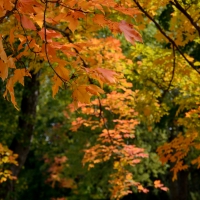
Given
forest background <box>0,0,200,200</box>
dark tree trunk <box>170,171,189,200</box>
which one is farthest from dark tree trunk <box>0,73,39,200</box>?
dark tree trunk <box>170,171,189,200</box>

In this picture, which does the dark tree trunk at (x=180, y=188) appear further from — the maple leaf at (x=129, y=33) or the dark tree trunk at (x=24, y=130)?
the maple leaf at (x=129, y=33)

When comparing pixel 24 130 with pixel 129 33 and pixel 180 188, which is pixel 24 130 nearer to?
pixel 180 188

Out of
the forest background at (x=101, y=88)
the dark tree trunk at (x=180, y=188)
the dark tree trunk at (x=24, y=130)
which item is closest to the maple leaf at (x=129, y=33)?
the forest background at (x=101, y=88)

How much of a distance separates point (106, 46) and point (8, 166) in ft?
14.2

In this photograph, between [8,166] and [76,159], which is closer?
[8,166]

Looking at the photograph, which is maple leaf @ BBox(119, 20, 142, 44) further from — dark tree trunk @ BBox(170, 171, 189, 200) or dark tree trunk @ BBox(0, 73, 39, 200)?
dark tree trunk @ BBox(170, 171, 189, 200)

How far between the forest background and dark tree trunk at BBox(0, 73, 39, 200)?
0.03 meters

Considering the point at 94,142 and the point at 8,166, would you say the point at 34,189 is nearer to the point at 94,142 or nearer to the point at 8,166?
the point at 94,142

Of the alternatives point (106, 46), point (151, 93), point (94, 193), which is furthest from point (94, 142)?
point (151, 93)

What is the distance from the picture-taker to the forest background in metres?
1.97

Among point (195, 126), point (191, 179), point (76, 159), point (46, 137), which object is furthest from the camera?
point (46, 137)

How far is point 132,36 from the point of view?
1.87 meters

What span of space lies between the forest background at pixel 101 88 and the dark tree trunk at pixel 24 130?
0.03m

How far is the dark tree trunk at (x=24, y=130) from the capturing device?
9.47 m
